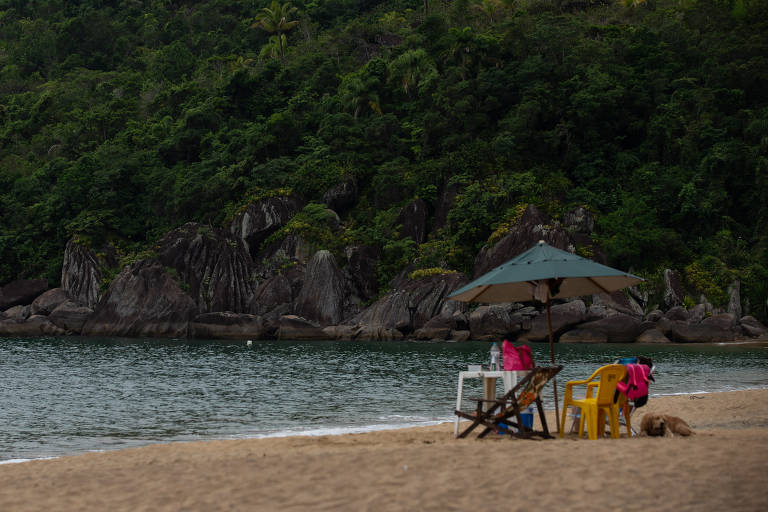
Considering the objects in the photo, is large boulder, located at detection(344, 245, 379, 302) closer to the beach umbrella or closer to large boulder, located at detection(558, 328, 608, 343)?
large boulder, located at detection(558, 328, 608, 343)

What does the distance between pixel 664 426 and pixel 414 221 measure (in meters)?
43.2

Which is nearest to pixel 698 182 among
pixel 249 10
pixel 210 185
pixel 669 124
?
pixel 669 124

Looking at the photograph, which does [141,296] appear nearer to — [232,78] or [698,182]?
[232,78]

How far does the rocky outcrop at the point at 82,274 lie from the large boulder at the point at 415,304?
22.3m

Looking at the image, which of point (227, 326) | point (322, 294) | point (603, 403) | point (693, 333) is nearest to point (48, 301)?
point (227, 326)

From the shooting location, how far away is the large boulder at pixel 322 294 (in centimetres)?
4799

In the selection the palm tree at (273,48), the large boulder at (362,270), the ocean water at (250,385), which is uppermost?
the palm tree at (273,48)

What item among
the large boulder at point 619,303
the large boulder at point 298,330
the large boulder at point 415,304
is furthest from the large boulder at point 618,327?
the large boulder at point 298,330

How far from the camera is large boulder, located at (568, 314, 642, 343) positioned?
4084cm

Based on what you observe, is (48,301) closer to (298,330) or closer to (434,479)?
(298,330)

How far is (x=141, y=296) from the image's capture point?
167ft

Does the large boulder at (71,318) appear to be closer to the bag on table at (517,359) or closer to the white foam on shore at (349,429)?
the white foam on shore at (349,429)

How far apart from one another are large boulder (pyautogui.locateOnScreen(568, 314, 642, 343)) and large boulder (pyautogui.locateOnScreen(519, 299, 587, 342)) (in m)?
0.93

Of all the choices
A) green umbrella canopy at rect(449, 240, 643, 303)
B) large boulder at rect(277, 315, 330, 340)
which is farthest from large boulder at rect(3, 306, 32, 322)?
green umbrella canopy at rect(449, 240, 643, 303)
